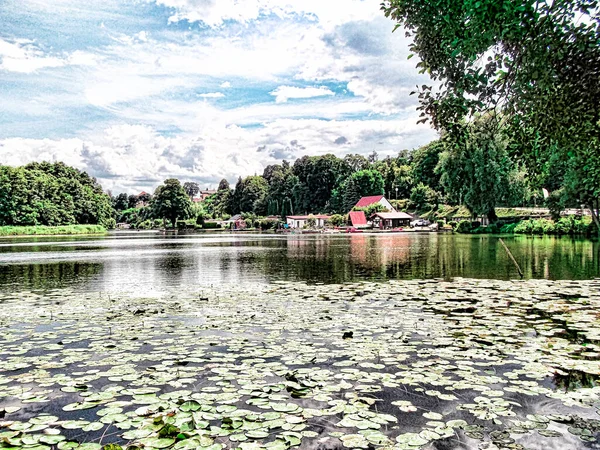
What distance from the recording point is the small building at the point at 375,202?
96.0m

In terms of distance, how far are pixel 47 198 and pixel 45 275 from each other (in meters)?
80.9

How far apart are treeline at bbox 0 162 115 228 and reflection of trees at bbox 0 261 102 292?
218ft

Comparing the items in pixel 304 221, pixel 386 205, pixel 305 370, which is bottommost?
pixel 305 370

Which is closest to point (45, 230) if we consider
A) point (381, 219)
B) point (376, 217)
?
point (376, 217)

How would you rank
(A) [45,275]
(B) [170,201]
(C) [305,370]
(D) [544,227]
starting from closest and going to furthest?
(C) [305,370]
(A) [45,275]
(D) [544,227]
(B) [170,201]

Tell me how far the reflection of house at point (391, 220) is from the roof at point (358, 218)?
8.17 feet

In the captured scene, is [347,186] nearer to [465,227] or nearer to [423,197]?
[423,197]

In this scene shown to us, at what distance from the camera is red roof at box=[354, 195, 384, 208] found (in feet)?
321

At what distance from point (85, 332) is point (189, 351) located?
2693mm

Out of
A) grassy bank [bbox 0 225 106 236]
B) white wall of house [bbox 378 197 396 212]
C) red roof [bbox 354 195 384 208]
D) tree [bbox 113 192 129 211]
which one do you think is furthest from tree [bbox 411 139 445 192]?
tree [bbox 113 192 129 211]

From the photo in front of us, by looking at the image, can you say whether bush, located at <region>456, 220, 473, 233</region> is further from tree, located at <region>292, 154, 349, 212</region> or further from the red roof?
tree, located at <region>292, 154, 349, 212</region>

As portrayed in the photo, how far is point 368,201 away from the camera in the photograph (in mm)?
99375

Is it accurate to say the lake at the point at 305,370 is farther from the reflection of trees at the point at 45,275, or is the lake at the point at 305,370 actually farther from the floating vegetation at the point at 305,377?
the reflection of trees at the point at 45,275

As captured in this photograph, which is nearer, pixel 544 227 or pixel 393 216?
pixel 544 227
